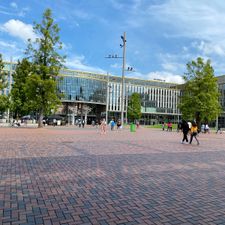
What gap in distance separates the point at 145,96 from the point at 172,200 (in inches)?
4120

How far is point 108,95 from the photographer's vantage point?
4026 inches

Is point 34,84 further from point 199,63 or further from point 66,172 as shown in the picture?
point 66,172

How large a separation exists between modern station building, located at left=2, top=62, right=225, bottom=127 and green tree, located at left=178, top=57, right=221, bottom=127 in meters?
46.4

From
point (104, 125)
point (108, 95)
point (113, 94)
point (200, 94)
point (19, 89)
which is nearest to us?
point (104, 125)

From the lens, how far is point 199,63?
46.3 m

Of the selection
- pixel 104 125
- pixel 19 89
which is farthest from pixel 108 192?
pixel 19 89

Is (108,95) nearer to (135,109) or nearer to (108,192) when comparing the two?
(135,109)

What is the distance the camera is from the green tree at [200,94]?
42969 millimetres

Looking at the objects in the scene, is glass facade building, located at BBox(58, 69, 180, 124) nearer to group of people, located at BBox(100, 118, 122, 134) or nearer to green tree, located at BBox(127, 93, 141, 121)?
green tree, located at BBox(127, 93, 141, 121)

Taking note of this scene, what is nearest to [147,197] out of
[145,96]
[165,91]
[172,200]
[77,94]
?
[172,200]

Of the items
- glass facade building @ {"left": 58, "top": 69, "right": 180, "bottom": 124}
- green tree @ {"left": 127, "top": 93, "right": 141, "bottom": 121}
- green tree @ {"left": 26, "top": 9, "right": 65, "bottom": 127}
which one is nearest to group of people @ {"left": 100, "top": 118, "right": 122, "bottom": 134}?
green tree @ {"left": 26, "top": 9, "right": 65, "bottom": 127}

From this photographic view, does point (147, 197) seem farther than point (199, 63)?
No

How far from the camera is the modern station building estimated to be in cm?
9781

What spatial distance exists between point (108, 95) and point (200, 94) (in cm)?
6119
